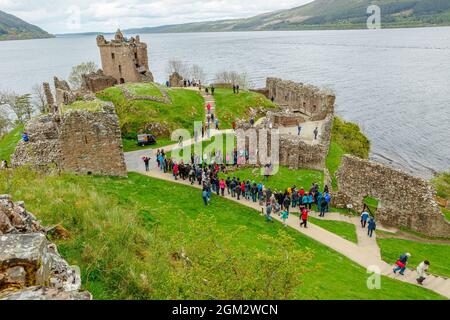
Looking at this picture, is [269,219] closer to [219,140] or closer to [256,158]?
[256,158]

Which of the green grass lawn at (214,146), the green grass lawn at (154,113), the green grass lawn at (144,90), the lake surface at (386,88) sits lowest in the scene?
the lake surface at (386,88)

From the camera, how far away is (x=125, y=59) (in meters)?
59.8

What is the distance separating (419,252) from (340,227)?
512 centimetres

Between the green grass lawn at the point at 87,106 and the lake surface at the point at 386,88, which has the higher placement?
the green grass lawn at the point at 87,106

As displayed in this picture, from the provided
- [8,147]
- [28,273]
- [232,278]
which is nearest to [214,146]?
[8,147]

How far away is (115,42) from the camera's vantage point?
200 feet

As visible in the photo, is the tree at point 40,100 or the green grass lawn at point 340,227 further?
the tree at point 40,100

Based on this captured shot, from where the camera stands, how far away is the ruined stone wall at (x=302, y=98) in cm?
5166

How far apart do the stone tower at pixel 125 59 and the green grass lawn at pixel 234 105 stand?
46.0ft

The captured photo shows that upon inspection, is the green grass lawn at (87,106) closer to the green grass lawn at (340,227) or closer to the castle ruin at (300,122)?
the castle ruin at (300,122)

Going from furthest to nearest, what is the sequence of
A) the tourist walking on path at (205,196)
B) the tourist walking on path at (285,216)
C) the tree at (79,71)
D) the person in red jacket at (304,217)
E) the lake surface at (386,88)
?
the tree at (79,71) < the lake surface at (386,88) < the tourist walking on path at (205,196) < the tourist walking on path at (285,216) < the person in red jacket at (304,217)

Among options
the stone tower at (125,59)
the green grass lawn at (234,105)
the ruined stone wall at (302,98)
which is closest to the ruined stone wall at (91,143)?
the green grass lawn at (234,105)

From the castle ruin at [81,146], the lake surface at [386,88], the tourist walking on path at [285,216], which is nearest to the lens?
the tourist walking on path at [285,216]
